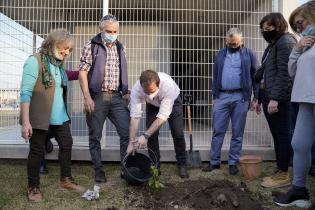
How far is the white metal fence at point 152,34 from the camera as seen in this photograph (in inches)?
215

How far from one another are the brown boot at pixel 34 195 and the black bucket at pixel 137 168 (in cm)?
86

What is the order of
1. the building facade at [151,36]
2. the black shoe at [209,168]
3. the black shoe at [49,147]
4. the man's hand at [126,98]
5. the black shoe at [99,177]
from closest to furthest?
the black shoe at [99,177] < the man's hand at [126,98] < the black shoe at [209,168] < the black shoe at [49,147] < the building facade at [151,36]

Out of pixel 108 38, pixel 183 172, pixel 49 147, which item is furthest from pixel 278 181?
pixel 49 147

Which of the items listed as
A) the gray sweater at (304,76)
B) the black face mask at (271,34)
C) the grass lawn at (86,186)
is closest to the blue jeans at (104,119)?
the grass lawn at (86,186)

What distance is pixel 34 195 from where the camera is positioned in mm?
3770

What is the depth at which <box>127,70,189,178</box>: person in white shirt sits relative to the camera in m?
3.78

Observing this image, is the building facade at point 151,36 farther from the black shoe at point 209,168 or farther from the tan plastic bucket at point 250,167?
the tan plastic bucket at point 250,167

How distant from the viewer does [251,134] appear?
18.3 ft

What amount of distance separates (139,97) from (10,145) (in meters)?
2.31

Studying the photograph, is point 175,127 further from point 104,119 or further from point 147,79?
point 147,79

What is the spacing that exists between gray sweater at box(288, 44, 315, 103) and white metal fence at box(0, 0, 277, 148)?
2139mm

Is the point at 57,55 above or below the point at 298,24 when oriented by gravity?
below

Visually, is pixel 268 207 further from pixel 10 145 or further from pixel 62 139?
pixel 10 145

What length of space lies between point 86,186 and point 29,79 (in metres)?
1.38
